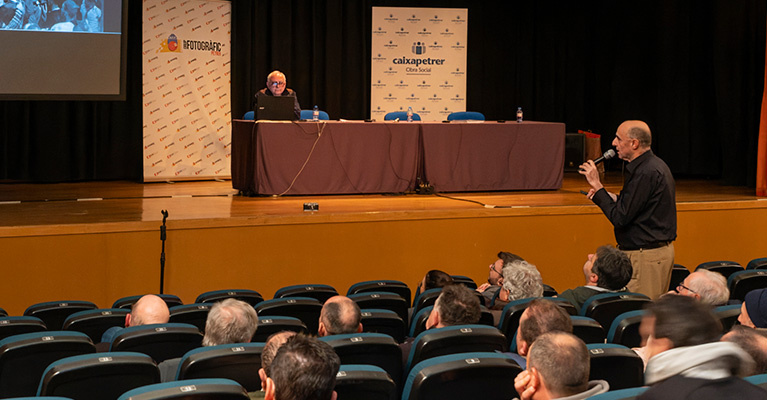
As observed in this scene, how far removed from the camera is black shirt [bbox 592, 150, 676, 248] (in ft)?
17.3

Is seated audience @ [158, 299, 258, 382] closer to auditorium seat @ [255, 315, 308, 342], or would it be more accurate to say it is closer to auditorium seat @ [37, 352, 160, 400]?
auditorium seat @ [255, 315, 308, 342]

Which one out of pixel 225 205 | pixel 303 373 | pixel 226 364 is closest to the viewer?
pixel 303 373

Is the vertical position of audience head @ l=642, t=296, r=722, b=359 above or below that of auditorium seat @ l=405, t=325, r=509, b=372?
above

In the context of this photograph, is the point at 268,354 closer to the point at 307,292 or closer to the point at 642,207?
the point at 307,292

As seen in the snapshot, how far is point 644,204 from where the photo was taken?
5.32m

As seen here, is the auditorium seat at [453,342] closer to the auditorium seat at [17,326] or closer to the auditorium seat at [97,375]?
the auditorium seat at [97,375]

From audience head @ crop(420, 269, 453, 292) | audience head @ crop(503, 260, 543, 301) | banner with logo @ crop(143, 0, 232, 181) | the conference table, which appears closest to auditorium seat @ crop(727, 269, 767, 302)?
audience head @ crop(503, 260, 543, 301)

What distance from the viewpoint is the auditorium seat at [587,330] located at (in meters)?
3.68

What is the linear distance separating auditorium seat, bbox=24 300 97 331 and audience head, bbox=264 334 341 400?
2.97 m

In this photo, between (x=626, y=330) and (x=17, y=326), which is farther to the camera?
(x=17, y=326)

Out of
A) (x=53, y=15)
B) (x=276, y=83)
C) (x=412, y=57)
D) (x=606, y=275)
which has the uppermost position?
(x=412, y=57)

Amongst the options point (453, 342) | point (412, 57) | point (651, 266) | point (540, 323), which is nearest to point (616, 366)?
point (540, 323)

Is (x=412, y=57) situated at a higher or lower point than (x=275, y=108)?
higher

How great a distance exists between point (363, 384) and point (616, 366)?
3.39 feet
